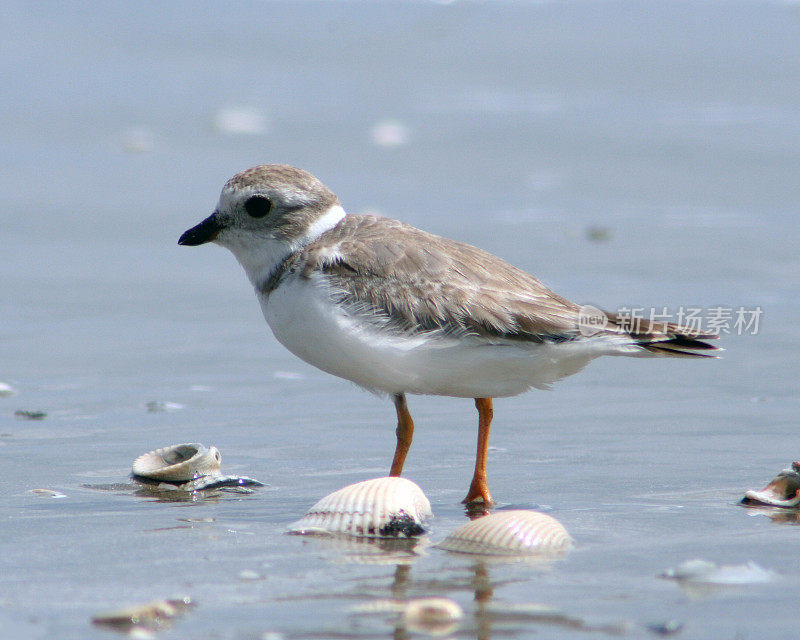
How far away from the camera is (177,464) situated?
5113mm

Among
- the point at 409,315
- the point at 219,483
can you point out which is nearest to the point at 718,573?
the point at 409,315

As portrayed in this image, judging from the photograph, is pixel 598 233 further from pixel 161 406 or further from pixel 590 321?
pixel 590 321

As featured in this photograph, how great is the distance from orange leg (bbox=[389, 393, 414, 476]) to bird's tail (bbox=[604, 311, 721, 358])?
954 mm

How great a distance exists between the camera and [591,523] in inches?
177

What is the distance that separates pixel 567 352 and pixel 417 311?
25.2 inches

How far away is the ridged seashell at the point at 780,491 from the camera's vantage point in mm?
4660

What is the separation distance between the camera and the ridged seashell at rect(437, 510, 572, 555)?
3.97 metres

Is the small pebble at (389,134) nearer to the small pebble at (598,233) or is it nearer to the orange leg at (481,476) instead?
the small pebble at (598,233)

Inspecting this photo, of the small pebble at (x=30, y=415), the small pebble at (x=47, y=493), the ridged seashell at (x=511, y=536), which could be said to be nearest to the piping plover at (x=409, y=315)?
the ridged seashell at (x=511, y=536)

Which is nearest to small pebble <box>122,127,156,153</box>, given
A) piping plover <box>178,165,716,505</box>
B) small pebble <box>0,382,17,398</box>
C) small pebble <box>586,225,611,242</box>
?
small pebble <box>586,225,611,242</box>

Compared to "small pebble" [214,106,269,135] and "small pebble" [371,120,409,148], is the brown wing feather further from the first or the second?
"small pebble" [214,106,269,135]

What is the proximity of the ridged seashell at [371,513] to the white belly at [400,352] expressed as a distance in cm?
69

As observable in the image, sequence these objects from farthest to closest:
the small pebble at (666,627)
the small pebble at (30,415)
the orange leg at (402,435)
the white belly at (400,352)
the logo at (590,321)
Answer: the small pebble at (30,415), the orange leg at (402,435), the logo at (590,321), the white belly at (400,352), the small pebble at (666,627)

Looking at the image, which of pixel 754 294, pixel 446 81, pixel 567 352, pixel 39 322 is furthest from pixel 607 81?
pixel 567 352
